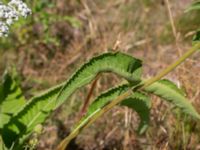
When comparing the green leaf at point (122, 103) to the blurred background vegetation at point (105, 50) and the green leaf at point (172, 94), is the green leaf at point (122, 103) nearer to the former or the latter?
the green leaf at point (172, 94)

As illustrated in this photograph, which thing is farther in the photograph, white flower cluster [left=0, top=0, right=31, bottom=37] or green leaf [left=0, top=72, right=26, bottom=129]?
green leaf [left=0, top=72, right=26, bottom=129]

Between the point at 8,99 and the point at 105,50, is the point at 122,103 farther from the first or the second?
the point at 105,50

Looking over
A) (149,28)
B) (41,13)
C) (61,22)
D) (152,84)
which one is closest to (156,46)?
(149,28)

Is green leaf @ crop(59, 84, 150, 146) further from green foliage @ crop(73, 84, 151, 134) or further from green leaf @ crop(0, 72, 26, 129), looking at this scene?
green leaf @ crop(0, 72, 26, 129)

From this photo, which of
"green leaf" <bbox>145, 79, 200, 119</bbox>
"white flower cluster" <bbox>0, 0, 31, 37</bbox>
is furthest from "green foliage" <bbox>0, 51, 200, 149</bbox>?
"white flower cluster" <bbox>0, 0, 31, 37</bbox>

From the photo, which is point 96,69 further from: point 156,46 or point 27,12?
point 156,46

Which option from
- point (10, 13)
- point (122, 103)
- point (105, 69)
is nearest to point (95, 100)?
point (122, 103)

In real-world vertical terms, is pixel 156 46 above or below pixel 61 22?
below
